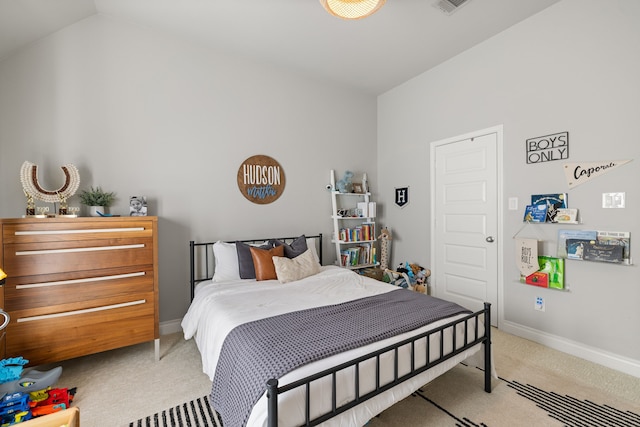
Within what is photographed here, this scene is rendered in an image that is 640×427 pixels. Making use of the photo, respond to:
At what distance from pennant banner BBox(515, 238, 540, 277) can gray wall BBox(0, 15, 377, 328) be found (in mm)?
2218

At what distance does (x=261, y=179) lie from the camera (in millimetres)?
3498

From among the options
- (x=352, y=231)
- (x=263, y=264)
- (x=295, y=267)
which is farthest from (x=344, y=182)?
(x=263, y=264)

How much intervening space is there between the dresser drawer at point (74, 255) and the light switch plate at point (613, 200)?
3.80 meters

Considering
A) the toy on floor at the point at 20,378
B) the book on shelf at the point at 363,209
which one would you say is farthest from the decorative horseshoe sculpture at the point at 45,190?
the book on shelf at the point at 363,209

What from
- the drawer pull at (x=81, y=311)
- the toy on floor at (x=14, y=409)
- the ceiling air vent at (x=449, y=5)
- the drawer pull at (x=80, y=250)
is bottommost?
the toy on floor at (x=14, y=409)

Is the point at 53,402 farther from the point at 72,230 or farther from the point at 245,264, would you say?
the point at 245,264

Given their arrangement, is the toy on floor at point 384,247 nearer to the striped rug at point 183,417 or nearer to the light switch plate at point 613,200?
the light switch plate at point 613,200

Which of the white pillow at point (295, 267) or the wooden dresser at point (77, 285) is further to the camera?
the white pillow at point (295, 267)

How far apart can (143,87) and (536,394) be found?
4202 millimetres

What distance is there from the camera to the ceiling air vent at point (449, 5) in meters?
2.47

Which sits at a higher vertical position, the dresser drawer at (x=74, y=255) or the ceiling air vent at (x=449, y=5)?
the ceiling air vent at (x=449, y=5)

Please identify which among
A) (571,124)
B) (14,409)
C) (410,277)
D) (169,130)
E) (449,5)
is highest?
(449,5)

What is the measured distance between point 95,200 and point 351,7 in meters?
2.60

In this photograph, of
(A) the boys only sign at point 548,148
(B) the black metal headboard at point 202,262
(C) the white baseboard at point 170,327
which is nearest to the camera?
(A) the boys only sign at point 548,148
